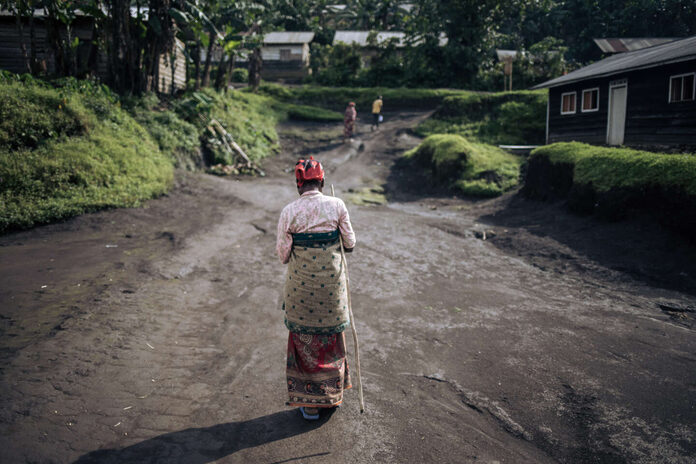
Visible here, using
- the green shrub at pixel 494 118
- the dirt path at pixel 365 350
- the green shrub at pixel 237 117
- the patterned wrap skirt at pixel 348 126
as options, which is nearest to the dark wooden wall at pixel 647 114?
the green shrub at pixel 494 118

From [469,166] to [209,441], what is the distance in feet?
50.0

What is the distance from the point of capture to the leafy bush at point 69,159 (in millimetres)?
8727

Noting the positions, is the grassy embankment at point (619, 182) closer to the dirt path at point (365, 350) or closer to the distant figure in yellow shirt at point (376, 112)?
the dirt path at point (365, 350)

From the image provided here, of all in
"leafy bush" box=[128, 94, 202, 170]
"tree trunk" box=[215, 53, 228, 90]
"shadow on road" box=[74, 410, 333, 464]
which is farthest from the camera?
"tree trunk" box=[215, 53, 228, 90]

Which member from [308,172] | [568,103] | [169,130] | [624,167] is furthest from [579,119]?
→ [308,172]

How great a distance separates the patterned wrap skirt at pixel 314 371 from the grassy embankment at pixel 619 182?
774 cm

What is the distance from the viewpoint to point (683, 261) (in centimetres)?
787

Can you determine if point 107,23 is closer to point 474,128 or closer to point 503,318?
point 503,318

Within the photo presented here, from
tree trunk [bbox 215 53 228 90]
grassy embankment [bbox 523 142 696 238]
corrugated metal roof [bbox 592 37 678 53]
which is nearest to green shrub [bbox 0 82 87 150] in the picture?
tree trunk [bbox 215 53 228 90]

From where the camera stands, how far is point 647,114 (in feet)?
47.5

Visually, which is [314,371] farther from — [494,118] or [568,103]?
[494,118]

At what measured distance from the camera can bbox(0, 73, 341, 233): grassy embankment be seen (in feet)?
28.9

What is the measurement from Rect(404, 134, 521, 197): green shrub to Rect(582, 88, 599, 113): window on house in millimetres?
3164

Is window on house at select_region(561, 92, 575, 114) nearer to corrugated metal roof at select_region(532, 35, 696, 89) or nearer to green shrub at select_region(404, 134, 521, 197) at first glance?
corrugated metal roof at select_region(532, 35, 696, 89)
